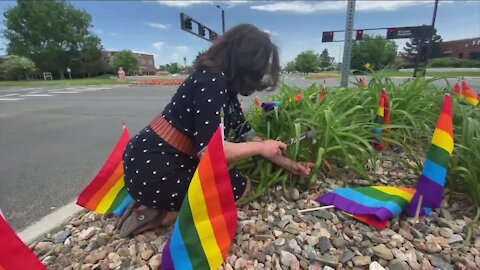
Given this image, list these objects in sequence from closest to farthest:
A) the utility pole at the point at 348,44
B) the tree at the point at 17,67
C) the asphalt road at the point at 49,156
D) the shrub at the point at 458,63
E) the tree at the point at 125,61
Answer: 1. the asphalt road at the point at 49,156
2. the shrub at the point at 458,63
3. the utility pole at the point at 348,44
4. the tree at the point at 17,67
5. the tree at the point at 125,61

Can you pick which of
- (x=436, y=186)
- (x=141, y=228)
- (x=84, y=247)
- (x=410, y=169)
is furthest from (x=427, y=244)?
(x=84, y=247)

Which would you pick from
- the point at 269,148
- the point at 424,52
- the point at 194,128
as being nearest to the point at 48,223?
the point at 194,128

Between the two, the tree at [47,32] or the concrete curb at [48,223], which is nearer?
the concrete curb at [48,223]

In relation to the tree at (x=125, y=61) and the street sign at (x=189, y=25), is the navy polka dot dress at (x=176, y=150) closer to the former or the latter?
the street sign at (x=189, y=25)

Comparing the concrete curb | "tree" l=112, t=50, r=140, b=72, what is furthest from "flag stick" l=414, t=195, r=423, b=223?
"tree" l=112, t=50, r=140, b=72

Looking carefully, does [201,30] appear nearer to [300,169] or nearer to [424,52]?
[424,52]

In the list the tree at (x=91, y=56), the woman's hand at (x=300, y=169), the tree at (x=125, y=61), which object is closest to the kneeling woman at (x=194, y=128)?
the woman's hand at (x=300, y=169)

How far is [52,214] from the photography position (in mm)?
2180

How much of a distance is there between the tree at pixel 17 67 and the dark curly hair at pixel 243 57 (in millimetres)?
51042

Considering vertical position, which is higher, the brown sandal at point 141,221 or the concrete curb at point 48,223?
the brown sandal at point 141,221

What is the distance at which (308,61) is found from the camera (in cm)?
6900

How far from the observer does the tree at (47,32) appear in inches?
1678

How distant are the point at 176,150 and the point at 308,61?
233ft

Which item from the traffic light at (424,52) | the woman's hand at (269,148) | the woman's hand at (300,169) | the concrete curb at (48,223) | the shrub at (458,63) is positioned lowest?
the concrete curb at (48,223)
